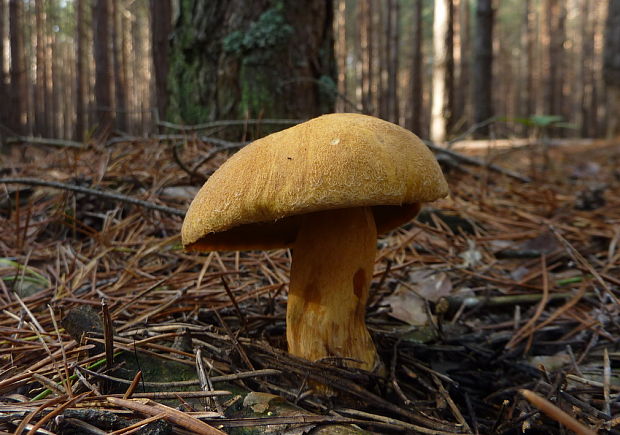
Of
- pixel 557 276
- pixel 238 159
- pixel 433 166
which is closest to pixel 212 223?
pixel 238 159

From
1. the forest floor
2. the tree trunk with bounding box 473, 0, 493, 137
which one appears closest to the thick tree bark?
the forest floor

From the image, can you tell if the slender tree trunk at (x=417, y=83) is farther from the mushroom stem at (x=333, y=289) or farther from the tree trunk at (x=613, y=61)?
the mushroom stem at (x=333, y=289)

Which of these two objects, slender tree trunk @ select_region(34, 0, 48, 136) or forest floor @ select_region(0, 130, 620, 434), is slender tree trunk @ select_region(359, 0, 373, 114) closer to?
slender tree trunk @ select_region(34, 0, 48, 136)

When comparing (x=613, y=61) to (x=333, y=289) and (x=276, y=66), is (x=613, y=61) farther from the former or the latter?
(x=333, y=289)

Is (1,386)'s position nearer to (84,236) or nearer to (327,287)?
(327,287)

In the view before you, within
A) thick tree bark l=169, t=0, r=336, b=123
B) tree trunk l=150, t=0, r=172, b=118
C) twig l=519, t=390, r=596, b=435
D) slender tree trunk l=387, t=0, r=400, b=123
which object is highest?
slender tree trunk l=387, t=0, r=400, b=123

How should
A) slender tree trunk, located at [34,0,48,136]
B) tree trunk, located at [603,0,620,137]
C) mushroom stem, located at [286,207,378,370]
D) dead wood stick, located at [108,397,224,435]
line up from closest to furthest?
dead wood stick, located at [108,397,224,435] → mushroom stem, located at [286,207,378,370] → tree trunk, located at [603,0,620,137] → slender tree trunk, located at [34,0,48,136]

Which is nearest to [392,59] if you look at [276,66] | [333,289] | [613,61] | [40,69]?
[613,61]
